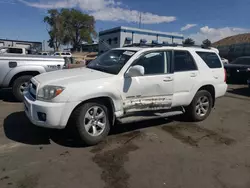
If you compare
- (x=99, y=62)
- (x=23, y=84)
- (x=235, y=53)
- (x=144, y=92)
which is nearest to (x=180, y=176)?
(x=144, y=92)

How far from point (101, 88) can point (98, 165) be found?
1.26 metres

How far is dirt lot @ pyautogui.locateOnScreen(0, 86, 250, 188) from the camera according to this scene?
10.4 feet

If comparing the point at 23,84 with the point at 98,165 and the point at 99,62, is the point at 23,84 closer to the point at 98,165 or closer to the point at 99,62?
the point at 99,62

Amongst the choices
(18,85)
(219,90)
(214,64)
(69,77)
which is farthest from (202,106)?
(18,85)

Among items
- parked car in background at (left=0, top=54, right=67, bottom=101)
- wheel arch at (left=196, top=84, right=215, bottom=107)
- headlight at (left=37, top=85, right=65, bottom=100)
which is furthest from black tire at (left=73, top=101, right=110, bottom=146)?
parked car in background at (left=0, top=54, right=67, bottom=101)

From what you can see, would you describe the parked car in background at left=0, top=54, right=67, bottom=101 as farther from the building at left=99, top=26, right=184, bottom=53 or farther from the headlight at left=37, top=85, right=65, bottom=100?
the building at left=99, top=26, right=184, bottom=53

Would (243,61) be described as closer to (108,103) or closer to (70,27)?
(108,103)

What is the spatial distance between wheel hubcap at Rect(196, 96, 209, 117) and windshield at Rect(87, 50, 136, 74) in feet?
7.02

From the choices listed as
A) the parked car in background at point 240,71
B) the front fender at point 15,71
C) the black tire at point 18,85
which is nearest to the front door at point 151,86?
the front fender at point 15,71

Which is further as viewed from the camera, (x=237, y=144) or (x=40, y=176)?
(x=237, y=144)

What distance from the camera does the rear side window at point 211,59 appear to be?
19.3 ft

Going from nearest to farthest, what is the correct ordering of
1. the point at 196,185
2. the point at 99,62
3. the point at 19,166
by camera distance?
the point at 196,185 < the point at 19,166 < the point at 99,62

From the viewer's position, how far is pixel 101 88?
4.11m

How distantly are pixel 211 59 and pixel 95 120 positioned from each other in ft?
11.4
